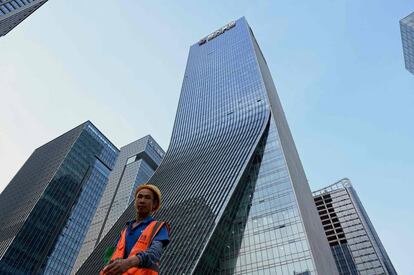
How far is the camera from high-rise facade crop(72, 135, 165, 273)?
415 feet

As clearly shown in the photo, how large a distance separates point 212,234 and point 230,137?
1065 inches

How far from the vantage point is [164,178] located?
72.3 meters

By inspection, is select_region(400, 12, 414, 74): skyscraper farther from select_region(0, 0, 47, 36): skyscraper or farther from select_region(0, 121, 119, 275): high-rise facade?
select_region(0, 121, 119, 275): high-rise facade

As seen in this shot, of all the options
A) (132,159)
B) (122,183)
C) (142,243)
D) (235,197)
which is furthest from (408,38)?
(122,183)

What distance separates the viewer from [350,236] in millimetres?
119250

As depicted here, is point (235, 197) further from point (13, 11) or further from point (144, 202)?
point (13, 11)

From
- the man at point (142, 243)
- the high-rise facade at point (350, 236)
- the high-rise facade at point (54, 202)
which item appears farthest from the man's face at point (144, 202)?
the high-rise facade at point (350, 236)

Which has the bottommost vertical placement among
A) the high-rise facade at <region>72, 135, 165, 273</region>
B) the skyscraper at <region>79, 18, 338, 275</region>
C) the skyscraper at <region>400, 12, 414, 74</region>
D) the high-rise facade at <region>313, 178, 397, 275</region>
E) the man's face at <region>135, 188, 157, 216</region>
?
the high-rise facade at <region>313, 178, 397, 275</region>

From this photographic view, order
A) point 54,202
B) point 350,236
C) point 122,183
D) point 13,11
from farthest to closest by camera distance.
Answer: point 122,183 < point 350,236 < point 54,202 < point 13,11

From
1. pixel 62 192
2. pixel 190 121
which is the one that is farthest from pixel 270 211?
pixel 62 192

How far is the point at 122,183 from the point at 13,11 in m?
80.2

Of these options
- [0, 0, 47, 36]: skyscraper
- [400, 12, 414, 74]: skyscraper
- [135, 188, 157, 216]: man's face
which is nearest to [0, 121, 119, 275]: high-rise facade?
[0, 0, 47, 36]: skyscraper

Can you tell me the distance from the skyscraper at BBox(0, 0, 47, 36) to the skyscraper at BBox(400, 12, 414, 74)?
117744mm

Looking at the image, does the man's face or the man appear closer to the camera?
the man
